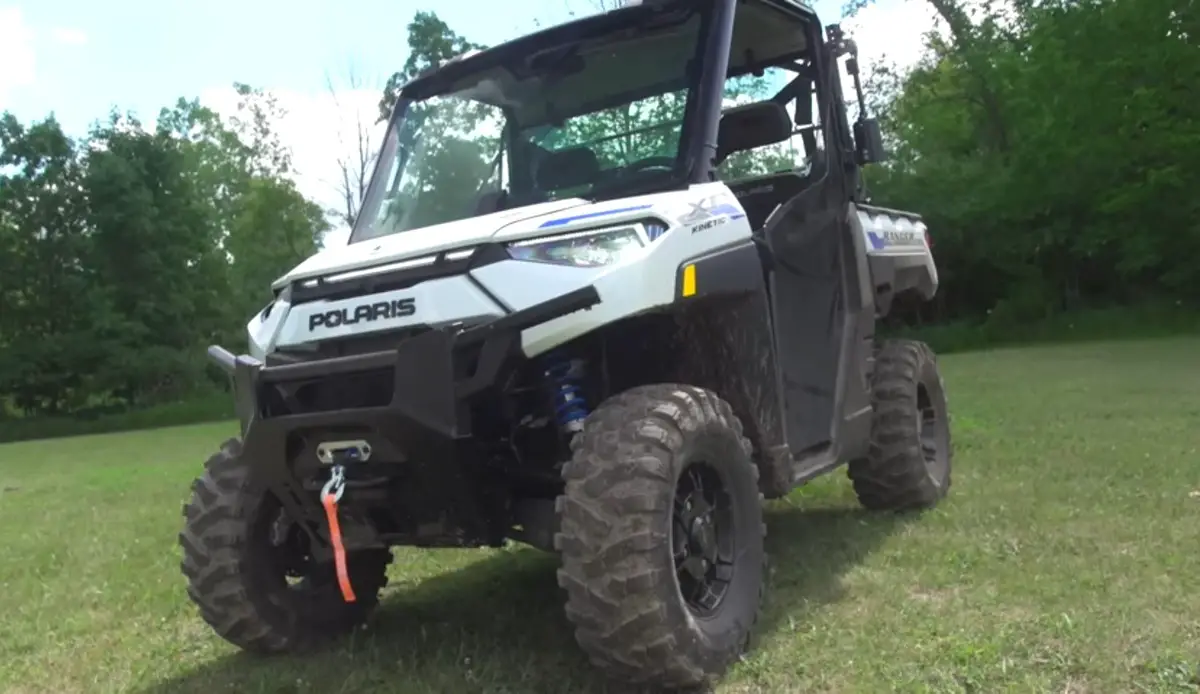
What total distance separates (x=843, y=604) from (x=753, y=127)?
2.08 m

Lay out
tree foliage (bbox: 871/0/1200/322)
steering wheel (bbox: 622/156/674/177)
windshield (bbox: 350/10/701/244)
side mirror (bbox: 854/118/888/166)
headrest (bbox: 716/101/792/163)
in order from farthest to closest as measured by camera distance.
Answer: tree foliage (bbox: 871/0/1200/322) < side mirror (bbox: 854/118/888/166) < headrest (bbox: 716/101/792/163) < windshield (bbox: 350/10/701/244) < steering wheel (bbox: 622/156/674/177)

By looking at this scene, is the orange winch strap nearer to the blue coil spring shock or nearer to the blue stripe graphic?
the blue coil spring shock

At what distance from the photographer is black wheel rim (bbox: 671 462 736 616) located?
388 cm

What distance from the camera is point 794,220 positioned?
5.05 meters

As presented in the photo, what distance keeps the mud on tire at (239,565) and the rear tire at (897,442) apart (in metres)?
3.18

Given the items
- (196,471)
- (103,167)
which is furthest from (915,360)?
(103,167)

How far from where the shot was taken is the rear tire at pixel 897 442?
6.18m

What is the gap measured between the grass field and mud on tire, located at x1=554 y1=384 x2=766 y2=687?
0.29 m

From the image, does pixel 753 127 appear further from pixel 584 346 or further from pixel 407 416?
pixel 407 416

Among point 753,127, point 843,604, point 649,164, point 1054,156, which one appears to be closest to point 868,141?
point 753,127

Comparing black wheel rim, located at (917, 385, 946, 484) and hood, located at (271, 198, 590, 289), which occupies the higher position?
hood, located at (271, 198, 590, 289)

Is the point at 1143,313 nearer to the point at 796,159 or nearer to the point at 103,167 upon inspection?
the point at 796,159

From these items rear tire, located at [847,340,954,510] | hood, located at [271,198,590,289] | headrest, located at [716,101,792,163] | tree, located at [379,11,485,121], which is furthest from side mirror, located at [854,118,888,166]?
tree, located at [379,11,485,121]

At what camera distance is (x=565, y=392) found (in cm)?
397
